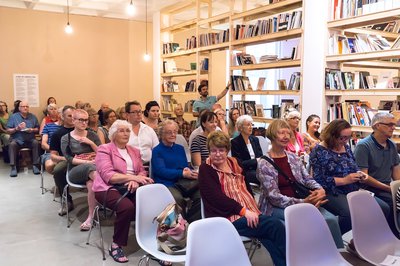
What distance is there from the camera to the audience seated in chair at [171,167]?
136 inches

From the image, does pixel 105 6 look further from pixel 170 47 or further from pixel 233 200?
pixel 233 200

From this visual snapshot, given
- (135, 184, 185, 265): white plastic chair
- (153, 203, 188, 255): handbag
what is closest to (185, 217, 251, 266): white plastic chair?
(153, 203, 188, 255): handbag

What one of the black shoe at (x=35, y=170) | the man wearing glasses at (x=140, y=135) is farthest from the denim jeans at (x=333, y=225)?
the black shoe at (x=35, y=170)

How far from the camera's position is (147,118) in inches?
206

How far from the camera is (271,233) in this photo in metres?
2.40

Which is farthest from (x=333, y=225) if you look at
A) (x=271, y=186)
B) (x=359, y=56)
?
(x=359, y=56)

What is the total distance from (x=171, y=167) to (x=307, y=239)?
1.71 metres

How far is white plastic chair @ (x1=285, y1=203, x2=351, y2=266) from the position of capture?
2109mm

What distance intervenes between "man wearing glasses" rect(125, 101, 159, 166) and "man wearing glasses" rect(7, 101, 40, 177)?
352cm

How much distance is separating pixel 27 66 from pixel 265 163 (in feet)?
25.8

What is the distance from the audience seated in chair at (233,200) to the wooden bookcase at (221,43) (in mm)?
3246

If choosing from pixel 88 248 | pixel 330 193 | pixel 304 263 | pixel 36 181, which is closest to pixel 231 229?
pixel 304 263

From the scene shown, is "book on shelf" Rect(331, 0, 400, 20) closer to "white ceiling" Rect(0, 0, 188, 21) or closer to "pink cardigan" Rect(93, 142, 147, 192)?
"pink cardigan" Rect(93, 142, 147, 192)

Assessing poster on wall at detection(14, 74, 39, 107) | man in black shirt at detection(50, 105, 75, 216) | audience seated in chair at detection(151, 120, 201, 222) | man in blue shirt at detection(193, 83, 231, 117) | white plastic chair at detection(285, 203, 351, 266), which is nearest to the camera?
white plastic chair at detection(285, 203, 351, 266)
